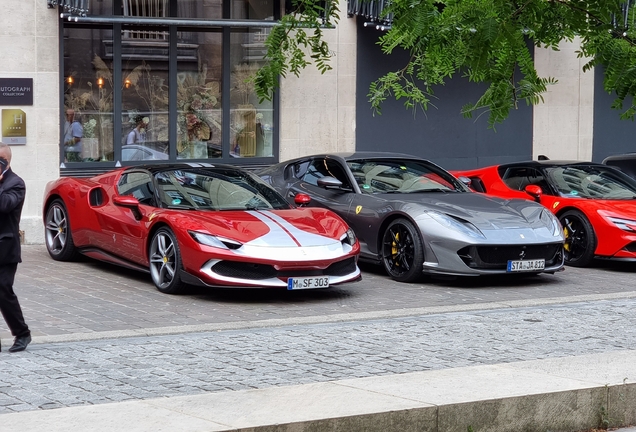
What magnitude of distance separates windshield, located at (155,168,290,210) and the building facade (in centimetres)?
432

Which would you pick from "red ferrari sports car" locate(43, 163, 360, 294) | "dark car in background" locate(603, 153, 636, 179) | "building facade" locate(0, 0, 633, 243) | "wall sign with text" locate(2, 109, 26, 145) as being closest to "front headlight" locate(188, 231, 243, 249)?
"red ferrari sports car" locate(43, 163, 360, 294)

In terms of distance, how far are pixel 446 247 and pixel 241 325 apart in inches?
123

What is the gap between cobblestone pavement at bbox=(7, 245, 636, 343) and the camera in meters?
9.53

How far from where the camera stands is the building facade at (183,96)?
15.5m

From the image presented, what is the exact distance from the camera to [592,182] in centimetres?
1434

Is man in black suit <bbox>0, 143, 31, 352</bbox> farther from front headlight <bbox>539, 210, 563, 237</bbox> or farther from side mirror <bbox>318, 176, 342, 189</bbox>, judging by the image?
front headlight <bbox>539, 210, 563, 237</bbox>

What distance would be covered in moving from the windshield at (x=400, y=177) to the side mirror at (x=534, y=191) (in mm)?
1113

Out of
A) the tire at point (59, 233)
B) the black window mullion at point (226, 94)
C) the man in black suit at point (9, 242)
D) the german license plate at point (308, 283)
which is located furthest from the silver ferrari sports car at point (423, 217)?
the man in black suit at point (9, 242)

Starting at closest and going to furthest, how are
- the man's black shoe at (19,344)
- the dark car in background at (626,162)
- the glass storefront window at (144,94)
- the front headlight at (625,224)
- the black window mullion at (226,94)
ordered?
the man's black shoe at (19,344) → the front headlight at (625,224) → the glass storefront window at (144,94) → the black window mullion at (226,94) → the dark car in background at (626,162)

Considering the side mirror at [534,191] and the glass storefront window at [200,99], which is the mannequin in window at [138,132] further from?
the side mirror at [534,191]

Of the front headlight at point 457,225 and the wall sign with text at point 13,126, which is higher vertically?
the wall sign with text at point 13,126

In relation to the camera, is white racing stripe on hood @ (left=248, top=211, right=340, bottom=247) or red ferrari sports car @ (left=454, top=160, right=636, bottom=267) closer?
white racing stripe on hood @ (left=248, top=211, right=340, bottom=247)

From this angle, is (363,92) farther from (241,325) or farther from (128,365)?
(128,365)

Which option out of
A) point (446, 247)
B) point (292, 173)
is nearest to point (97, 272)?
point (292, 173)
